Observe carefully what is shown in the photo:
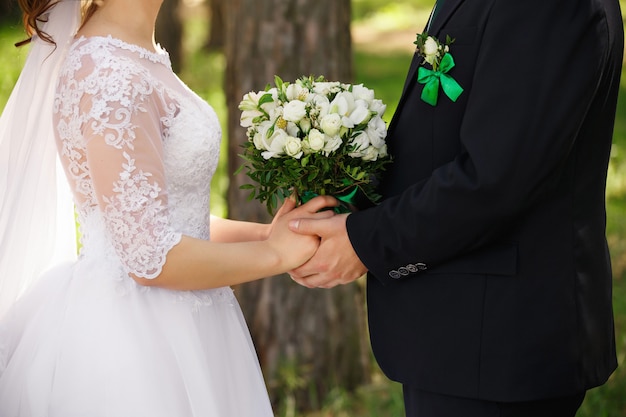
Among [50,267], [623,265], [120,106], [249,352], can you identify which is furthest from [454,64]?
[623,265]

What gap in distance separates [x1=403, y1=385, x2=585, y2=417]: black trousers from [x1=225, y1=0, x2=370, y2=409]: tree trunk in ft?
7.66

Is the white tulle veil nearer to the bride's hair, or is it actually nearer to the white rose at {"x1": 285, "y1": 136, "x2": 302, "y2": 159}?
the bride's hair

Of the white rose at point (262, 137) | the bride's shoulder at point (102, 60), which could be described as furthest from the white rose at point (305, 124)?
the bride's shoulder at point (102, 60)

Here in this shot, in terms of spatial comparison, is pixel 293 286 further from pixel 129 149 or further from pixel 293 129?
pixel 129 149

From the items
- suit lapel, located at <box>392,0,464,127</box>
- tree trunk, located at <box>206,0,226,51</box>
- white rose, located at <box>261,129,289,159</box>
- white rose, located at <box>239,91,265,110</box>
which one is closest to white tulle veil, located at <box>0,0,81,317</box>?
white rose, located at <box>239,91,265,110</box>

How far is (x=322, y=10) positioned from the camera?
476cm

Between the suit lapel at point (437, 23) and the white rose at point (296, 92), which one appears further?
the white rose at point (296, 92)

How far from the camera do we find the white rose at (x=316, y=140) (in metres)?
2.59

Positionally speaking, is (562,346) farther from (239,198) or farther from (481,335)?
(239,198)

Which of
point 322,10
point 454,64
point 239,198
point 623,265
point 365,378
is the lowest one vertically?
point 365,378

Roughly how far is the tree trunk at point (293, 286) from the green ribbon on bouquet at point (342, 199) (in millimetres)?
1939

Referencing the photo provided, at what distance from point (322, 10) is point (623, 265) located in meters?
4.14

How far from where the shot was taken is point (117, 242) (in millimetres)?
2557

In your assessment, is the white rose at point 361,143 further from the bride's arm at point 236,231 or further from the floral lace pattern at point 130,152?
the bride's arm at point 236,231
